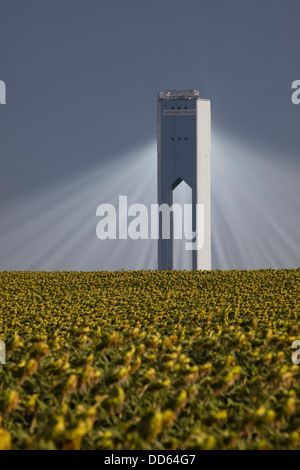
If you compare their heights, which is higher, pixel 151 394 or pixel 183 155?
pixel 183 155

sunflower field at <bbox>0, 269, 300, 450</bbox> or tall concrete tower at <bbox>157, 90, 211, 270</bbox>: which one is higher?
tall concrete tower at <bbox>157, 90, 211, 270</bbox>

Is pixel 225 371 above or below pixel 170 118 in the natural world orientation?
below

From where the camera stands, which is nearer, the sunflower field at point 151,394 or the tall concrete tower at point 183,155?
the sunflower field at point 151,394

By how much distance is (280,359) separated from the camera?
7.54 m

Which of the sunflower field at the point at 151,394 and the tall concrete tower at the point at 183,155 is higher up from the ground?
the tall concrete tower at the point at 183,155

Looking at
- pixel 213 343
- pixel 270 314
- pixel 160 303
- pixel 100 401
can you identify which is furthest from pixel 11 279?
pixel 100 401

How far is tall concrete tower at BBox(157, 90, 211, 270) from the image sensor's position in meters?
62.3

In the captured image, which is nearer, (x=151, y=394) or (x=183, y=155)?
(x=151, y=394)

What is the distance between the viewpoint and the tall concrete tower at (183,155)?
204 feet

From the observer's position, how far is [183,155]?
63.1m

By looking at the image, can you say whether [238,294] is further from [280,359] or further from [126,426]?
[126,426]

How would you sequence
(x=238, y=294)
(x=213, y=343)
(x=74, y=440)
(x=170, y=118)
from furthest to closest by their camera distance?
(x=170, y=118) → (x=238, y=294) → (x=213, y=343) → (x=74, y=440)

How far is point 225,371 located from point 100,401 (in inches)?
81.6

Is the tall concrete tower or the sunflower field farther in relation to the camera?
the tall concrete tower
